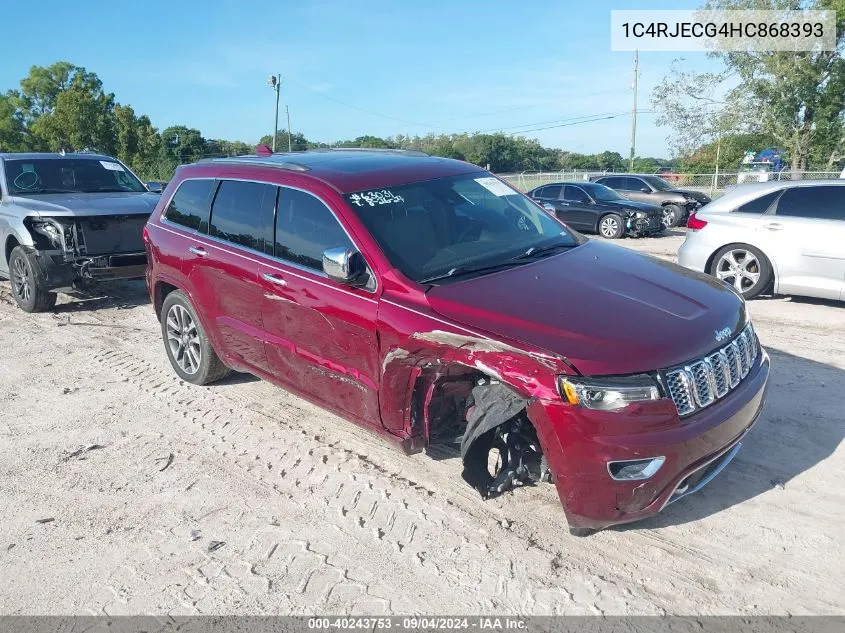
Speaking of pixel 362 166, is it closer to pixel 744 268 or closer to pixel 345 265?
pixel 345 265

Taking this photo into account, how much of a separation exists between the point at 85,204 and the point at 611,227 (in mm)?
12089

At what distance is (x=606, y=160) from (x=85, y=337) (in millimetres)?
67909

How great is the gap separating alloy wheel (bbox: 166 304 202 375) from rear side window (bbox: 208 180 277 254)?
91 cm

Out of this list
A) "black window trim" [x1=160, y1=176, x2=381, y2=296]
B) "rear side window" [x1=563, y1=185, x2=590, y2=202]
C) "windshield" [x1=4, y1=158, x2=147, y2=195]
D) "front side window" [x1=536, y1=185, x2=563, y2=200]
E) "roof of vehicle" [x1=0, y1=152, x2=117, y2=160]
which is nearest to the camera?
"black window trim" [x1=160, y1=176, x2=381, y2=296]

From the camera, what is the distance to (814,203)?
802 centimetres

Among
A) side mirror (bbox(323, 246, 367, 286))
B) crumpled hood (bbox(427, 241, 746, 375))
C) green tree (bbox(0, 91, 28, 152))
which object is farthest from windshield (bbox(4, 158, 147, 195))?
green tree (bbox(0, 91, 28, 152))

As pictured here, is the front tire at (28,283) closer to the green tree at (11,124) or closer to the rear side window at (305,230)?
the rear side window at (305,230)

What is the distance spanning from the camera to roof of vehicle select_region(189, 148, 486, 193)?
172 inches

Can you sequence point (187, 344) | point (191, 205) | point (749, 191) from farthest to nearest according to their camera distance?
1. point (749, 191)
2. point (187, 344)
3. point (191, 205)

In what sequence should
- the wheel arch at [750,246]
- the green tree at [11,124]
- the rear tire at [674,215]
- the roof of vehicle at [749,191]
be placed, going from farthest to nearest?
the green tree at [11,124]
the rear tire at [674,215]
the roof of vehicle at [749,191]
the wheel arch at [750,246]

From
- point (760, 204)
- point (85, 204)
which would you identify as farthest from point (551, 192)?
point (85, 204)

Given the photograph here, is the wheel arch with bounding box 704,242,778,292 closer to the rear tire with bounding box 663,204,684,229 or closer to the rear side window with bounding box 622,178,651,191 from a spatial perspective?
the rear tire with bounding box 663,204,684,229

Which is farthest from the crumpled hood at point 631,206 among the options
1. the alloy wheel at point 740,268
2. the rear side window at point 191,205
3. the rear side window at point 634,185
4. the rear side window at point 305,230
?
the rear side window at point 305,230

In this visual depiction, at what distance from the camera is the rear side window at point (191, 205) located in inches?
210
